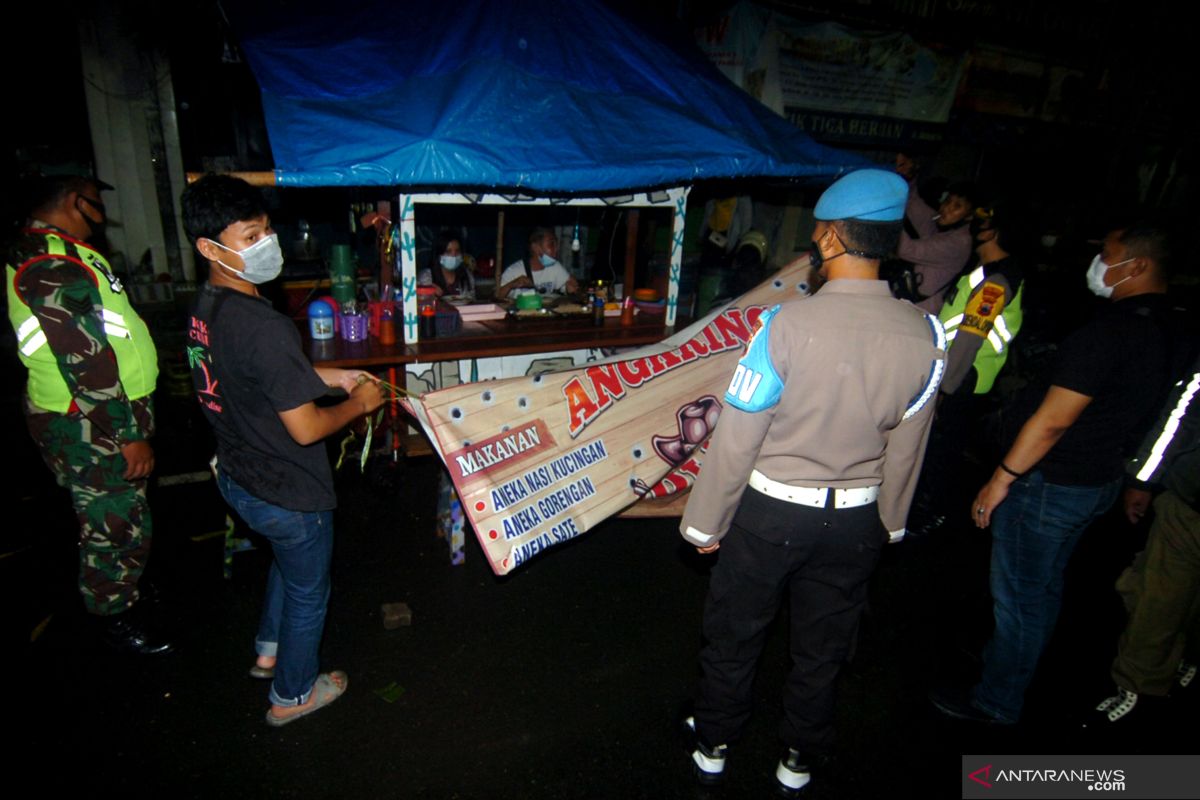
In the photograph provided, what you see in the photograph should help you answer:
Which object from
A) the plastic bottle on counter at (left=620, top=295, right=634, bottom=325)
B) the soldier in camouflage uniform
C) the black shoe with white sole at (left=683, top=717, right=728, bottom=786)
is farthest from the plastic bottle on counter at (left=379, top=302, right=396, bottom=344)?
the black shoe with white sole at (left=683, top=717, right=728, bottom=786)

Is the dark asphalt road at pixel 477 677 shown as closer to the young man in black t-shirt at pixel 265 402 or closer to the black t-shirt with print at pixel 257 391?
the young man in black t-shirt at pixel 265 402

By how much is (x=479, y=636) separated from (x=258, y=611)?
1430mm

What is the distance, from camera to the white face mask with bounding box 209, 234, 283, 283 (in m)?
2.71

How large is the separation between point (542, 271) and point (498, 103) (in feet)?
8.12

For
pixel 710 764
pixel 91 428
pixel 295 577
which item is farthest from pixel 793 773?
pixel 91 428

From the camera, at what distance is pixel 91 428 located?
3.37 meters

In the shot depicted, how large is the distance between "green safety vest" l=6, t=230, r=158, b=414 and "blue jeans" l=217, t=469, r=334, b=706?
2.94ft

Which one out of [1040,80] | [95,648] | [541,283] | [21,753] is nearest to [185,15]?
[541,283]

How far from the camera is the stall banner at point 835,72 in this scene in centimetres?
900

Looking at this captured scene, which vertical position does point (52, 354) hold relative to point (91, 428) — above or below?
above

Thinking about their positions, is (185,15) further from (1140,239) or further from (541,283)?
(1140,239)

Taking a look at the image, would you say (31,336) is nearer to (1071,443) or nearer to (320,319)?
(320,319)

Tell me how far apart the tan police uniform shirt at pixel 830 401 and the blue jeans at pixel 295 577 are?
5.63ft

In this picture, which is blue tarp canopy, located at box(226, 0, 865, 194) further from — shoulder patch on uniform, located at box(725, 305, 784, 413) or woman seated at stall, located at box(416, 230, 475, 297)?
shoulder patch on uniform, located at box(725, 305, 784, 413)
